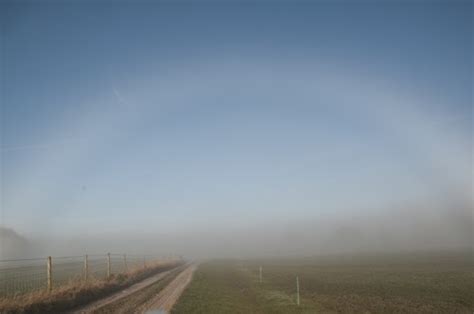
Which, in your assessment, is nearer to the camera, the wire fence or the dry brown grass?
the dry brown grass

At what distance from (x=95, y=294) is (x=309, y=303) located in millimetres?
15258

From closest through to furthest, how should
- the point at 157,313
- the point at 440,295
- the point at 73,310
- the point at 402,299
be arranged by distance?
the point at 157,313
the point at 73,310
the point at 402,299
the point at 440,295

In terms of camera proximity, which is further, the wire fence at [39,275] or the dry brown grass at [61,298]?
the wire fence at [39,275]

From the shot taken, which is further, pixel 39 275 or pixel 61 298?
pixel 39 275

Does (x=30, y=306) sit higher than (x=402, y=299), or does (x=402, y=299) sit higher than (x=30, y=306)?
(x=30, y=306)

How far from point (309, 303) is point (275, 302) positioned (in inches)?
89.6

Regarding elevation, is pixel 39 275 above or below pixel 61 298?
below

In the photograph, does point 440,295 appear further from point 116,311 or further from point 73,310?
point 73,310

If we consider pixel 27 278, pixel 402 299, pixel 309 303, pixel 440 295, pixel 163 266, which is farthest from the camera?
pixel 163 266

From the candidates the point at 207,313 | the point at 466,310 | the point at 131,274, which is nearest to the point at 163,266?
the point at 131,274

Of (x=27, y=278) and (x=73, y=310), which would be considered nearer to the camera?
(x=73, y=310)

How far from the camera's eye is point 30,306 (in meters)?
17.8

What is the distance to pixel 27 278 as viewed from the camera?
122ft

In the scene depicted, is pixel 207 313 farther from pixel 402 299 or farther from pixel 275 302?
pixel 402 299
